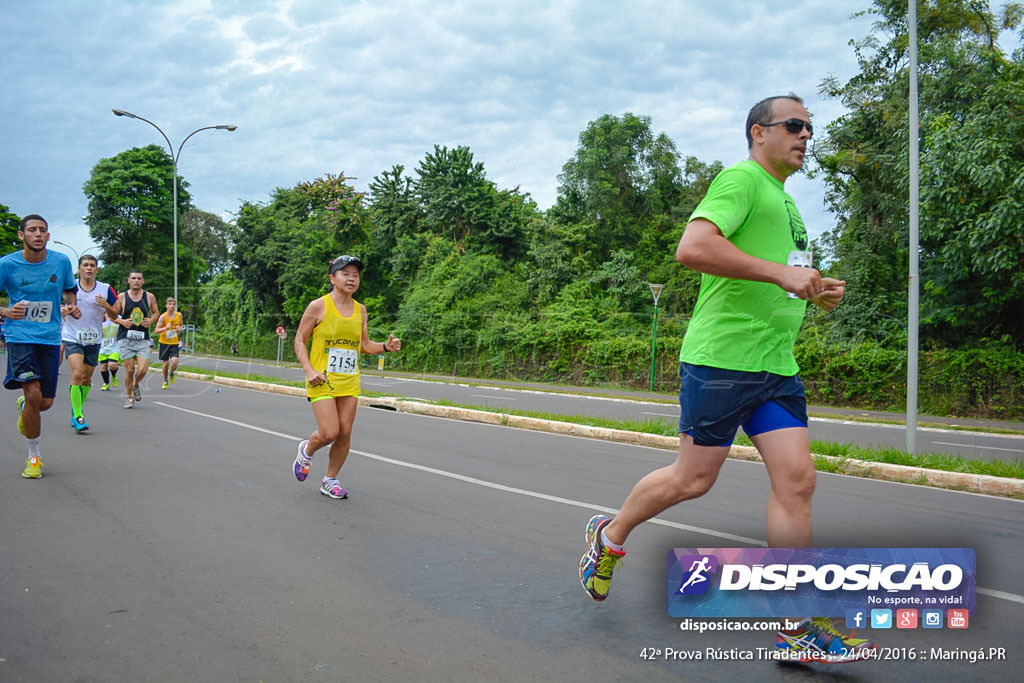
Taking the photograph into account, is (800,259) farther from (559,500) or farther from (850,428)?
(850,428)

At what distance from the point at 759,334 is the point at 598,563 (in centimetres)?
125

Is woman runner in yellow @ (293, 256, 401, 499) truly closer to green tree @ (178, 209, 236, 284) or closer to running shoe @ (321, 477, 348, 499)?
running shoe @ (321, 477, 348, 499)

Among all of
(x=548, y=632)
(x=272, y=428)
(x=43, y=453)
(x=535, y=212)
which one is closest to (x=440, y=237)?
(x=535, y=212)

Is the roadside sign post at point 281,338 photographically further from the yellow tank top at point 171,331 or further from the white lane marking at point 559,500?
the white lane marking at point 559,500

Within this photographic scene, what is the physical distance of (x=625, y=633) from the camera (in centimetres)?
354

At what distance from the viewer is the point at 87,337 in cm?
966

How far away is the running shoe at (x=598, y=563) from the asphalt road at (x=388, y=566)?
0.14 meters

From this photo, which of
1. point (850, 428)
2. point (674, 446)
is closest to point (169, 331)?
point (674, 446)

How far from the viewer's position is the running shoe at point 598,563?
3666 millimetres

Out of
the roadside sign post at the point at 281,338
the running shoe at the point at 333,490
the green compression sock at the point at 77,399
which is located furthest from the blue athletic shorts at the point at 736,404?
the roadside sign post at the point at 281,338

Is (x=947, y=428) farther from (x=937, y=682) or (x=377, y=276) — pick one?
(x=377, y=276)

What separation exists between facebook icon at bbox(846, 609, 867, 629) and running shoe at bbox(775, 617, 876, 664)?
1.8 inches

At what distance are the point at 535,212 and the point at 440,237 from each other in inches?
191

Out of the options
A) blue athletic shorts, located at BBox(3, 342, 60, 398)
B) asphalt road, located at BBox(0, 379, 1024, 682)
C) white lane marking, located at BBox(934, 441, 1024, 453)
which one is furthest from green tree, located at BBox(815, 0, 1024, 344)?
blue athletic shorts, located at BBox(3, 342, 60, 398)
